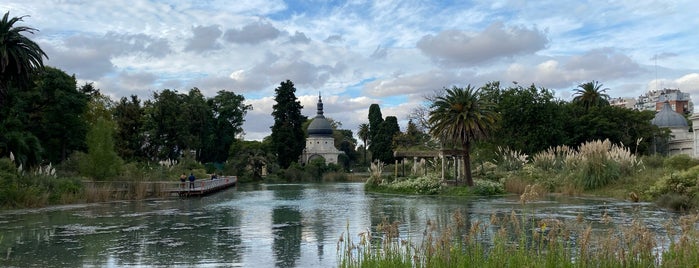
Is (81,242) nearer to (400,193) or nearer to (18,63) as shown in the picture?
(18,63)

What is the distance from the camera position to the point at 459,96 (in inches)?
1436

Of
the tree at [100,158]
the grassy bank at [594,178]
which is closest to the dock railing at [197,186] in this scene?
the tree at [100,158]

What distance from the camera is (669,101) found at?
424ft

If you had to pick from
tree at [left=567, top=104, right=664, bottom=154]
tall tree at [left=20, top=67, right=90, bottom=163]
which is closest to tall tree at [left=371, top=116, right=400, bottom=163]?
tree at [left=567, top=104, right=664, bottom=154]

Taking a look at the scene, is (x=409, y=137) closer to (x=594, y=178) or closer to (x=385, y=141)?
(x=385, y=141)

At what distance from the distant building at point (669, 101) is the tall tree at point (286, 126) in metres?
63.7

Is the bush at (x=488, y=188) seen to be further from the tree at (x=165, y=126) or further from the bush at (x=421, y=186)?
the tree at (x=165, y=126)

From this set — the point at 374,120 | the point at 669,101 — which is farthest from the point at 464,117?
the point at 669,101

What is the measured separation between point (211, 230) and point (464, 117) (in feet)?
66.2

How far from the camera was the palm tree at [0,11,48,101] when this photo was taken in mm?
29764

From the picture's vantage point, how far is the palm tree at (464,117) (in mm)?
35875

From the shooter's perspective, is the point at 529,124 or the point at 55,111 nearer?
the point at 55,111

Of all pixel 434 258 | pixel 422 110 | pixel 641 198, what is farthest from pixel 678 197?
pixel 422 110

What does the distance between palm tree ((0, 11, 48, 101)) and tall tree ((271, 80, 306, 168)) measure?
4857 cm
